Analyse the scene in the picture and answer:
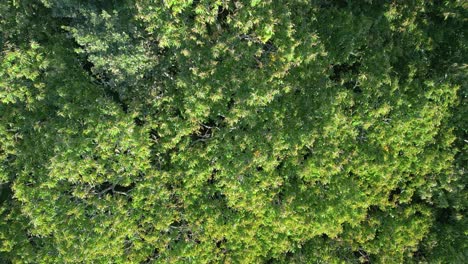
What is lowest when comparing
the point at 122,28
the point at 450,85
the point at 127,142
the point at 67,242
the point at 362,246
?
the point at 67,242

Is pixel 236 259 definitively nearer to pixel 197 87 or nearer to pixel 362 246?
pixel 362 246

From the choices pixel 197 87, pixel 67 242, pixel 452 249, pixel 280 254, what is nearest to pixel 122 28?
pixel 197 87

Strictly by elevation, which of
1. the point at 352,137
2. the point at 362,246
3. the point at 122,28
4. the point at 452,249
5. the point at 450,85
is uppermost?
the point at 450,85

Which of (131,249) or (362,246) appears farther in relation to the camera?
(362,246)

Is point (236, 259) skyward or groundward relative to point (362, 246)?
groundward

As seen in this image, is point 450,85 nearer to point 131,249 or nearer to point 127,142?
point 127,142

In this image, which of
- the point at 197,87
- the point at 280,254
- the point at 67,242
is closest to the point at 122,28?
the point at 197,87
